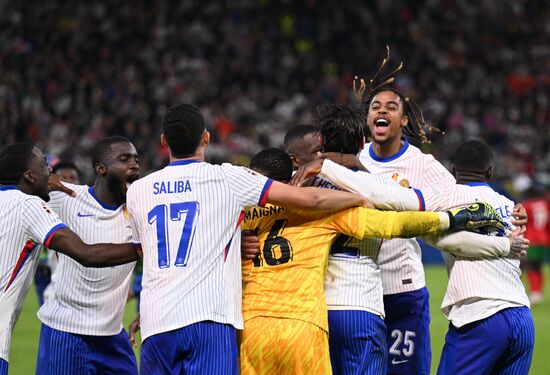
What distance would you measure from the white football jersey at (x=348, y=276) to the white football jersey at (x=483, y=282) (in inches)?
28.5

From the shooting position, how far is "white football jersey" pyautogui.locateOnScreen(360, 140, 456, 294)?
682cm

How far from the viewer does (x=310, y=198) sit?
520 cm

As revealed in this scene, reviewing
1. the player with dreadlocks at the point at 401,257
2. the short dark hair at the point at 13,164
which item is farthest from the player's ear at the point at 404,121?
the short dark hair at the point at 13,164

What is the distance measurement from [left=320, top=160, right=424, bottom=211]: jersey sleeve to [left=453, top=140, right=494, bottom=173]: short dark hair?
82cm

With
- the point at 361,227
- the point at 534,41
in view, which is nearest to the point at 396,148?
the point at 361,227

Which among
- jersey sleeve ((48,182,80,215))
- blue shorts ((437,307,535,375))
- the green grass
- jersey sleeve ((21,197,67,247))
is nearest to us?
jersey sleeve ((21,197,67,247))

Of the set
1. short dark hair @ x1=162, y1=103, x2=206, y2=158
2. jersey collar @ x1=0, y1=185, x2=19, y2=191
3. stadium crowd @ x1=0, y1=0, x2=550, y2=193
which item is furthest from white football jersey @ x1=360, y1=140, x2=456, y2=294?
stadium crowd @ x1=0, y1=0, x2=550, y2=193

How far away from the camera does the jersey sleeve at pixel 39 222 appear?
537 cm

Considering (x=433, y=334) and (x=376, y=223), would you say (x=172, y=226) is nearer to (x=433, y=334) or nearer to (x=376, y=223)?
(x=376, y=223)

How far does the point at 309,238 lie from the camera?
17.5 ft

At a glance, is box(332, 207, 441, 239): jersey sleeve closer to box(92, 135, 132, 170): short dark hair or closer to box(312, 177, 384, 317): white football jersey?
box(312, 177, 384, 317): white football jersey

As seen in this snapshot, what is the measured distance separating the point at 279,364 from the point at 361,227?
0.88m

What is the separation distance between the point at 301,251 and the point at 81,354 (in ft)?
6.16

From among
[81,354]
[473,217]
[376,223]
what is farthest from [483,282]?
[81,354]
